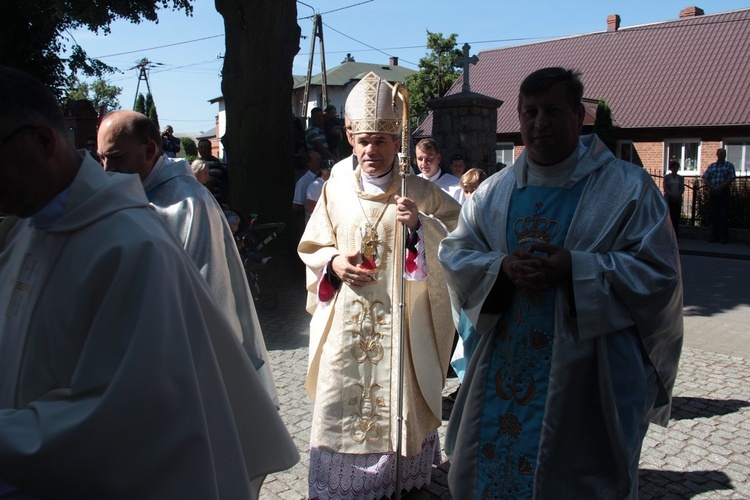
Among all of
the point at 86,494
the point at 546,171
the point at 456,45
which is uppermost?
the point at 456,45

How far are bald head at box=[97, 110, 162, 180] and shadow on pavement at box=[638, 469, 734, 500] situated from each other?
3179 millimetres

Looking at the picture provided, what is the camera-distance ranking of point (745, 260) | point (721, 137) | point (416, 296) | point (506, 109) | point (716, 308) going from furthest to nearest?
point (506, 109)
point (721, 137)
point (745, 260)
point (716, 308)
point (416, 296)

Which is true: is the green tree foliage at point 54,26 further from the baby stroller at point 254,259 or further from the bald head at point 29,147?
the bald head at point 29,147

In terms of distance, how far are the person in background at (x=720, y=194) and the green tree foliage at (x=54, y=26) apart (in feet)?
44.0

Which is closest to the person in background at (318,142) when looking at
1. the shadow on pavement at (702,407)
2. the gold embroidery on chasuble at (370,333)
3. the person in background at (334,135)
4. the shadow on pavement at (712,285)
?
the person in background at (334,135)

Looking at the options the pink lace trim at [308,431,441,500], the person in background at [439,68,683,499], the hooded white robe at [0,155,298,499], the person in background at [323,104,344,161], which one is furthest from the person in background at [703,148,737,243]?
the hooded white robe at [0,155,298,499]

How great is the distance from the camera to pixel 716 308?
916cm

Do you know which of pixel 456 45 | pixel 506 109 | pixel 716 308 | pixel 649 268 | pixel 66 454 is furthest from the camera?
pixel 456 45

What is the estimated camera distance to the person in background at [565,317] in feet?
8.44

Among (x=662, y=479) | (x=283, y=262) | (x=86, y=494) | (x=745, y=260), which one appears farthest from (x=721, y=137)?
(x=86, y=494)

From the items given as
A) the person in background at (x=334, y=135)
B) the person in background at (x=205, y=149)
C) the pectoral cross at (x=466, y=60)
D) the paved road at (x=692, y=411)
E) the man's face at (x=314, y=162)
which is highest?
the pectoral cross at (x=466, y=60)

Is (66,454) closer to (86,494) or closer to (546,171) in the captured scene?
(86,494)

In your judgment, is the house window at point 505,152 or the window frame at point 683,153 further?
the house window at point 505,152

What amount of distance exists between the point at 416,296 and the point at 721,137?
24.0 m
